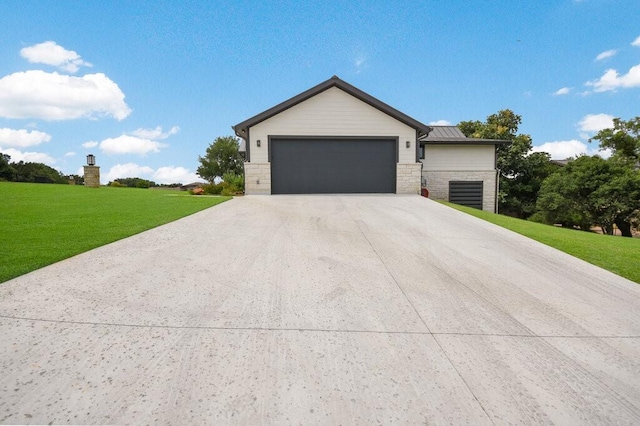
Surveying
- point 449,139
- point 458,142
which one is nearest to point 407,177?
point 458,142

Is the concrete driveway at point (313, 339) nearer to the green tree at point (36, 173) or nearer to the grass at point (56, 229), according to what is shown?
the grass at point (56, 229)

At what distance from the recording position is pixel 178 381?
6.91ft

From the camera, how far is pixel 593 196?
21.8m

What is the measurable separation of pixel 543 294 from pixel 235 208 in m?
7.97

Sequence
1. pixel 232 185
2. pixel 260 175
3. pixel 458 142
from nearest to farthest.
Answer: pixel 260 175
pixel 232 185
pixel 458 142

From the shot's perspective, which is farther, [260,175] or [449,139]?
[449,139]

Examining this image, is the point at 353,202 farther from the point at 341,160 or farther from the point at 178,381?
the point at 178,381

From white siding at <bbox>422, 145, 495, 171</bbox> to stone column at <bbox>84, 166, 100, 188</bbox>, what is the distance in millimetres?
19177

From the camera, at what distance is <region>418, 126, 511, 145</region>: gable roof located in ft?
57.8

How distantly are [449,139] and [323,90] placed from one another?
312 inches

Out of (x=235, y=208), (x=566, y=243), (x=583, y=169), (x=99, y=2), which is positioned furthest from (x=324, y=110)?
(x=583, y=169)

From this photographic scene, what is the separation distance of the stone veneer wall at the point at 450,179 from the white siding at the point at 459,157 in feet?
0.79

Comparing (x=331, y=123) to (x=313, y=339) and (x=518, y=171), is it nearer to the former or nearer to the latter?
(x=313, y=339)

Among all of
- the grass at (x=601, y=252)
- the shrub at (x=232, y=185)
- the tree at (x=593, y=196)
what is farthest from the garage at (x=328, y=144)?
the tree at (x=593, y=196)
